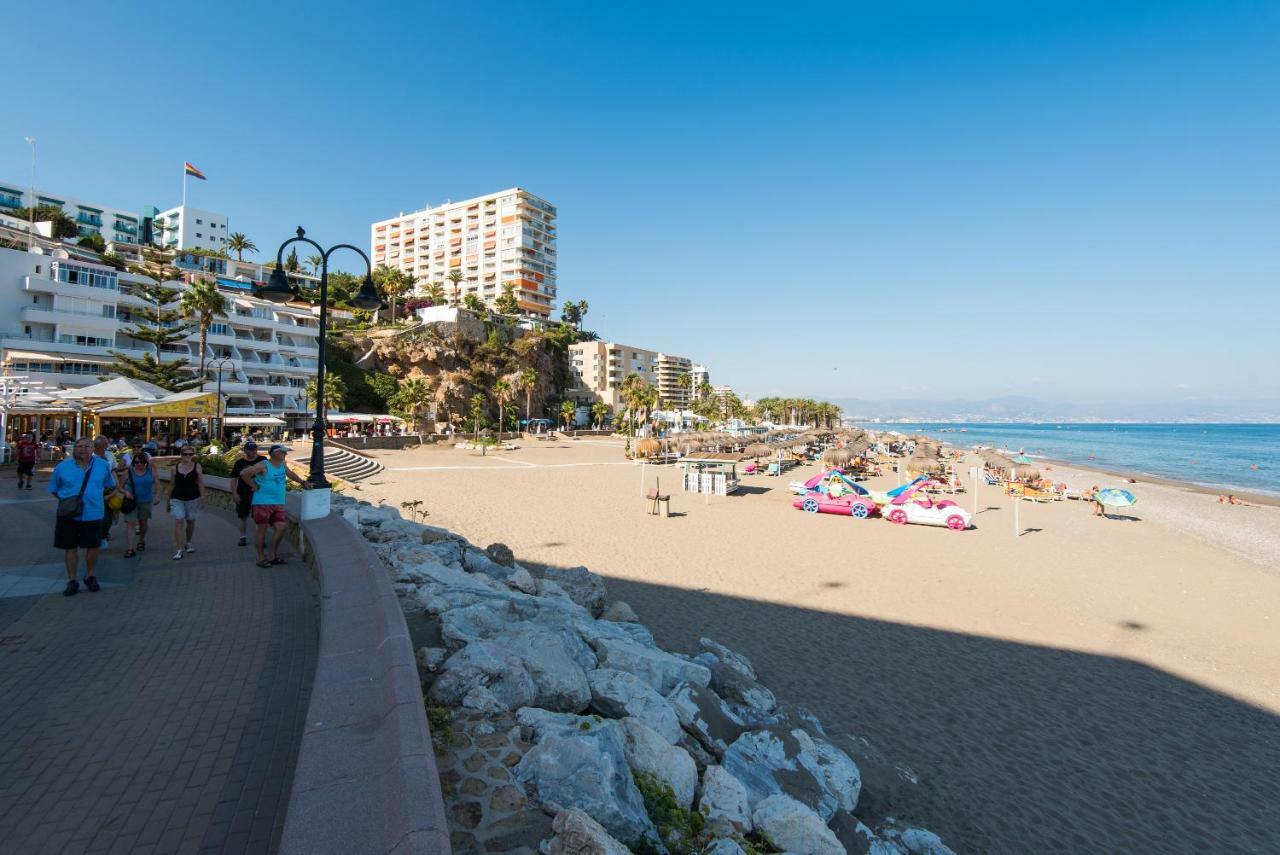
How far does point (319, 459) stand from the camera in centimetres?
778

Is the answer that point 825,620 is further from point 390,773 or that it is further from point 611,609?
point 390,773

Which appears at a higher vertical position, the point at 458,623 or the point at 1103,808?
the point at 458,623

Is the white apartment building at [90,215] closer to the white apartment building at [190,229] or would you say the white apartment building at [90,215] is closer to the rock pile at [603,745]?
the white apartment building at [190,229]

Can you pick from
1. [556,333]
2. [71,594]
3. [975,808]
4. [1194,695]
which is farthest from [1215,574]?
[556,333]

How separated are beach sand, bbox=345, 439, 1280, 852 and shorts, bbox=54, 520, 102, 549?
7.01 m

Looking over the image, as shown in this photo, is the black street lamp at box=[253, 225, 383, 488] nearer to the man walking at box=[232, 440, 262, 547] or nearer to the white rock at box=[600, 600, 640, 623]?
the man walking at box=[232, 440, 262, 547]

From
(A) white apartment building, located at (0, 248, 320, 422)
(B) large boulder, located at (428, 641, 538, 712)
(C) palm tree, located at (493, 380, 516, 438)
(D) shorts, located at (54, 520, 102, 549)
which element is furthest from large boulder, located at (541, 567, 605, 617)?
(C) palm tree, located at (493, 380, 516, 438)

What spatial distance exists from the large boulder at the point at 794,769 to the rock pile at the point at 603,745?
0.01 m

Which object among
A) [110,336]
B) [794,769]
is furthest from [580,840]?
[110,336]

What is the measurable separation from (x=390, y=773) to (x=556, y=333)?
279 feet

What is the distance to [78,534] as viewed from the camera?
6102 mm

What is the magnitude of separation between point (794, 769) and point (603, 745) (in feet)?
7.44

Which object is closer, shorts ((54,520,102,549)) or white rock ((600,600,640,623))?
shorts ((54,520,102,549))

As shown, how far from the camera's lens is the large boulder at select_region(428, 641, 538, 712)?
379 cm
